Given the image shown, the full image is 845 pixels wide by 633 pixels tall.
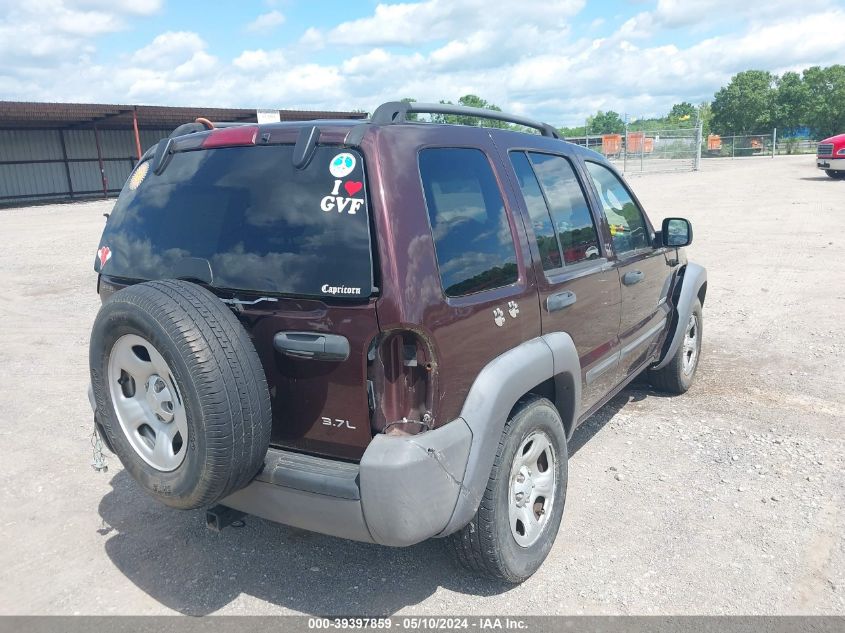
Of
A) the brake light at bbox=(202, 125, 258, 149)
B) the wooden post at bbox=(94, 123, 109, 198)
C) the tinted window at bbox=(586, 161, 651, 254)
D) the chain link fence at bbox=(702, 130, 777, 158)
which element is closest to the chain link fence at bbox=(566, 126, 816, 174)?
the chain link fence at bbox=(702, 130, 777, 158)

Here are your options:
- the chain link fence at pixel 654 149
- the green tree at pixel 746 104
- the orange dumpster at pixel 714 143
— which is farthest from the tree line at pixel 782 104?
the chain link fence at pixel 654 149

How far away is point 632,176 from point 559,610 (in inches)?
1210

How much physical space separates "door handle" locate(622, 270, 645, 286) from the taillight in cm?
193

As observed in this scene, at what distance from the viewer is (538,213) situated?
3361 mm

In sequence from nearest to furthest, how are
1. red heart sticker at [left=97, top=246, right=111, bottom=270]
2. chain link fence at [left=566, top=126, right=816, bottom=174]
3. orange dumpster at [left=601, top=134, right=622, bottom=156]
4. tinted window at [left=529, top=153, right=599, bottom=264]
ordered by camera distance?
red heart sticker at [left=97, top=246, right=111, bottom=270], tinted window at [left=529, top=153, right=599, bottom=264], chain link fence at [left=566, top=126, right=816, bottom=174], orange dumpster at [left=601, top=134, right=622, bottom=156]

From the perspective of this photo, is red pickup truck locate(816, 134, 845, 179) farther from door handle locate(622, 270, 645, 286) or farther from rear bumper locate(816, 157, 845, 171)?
door handle locate(622, 270, 645, 286)

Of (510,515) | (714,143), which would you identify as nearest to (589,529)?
(510,515)

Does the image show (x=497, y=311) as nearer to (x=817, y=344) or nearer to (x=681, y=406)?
(x=681, y=406)

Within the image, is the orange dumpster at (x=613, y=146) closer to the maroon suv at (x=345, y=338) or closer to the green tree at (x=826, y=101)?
the maroon suv at (x=345, y=338)

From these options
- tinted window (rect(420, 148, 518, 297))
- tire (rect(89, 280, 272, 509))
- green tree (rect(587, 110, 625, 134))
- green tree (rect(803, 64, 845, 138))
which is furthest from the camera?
green tree (rect(587, 110, 625, 134))

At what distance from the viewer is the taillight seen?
252cm

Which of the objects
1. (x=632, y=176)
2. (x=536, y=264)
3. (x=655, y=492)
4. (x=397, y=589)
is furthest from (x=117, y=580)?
(x=632, y=176)

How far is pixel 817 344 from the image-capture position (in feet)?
21.3

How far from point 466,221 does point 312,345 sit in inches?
32.8
